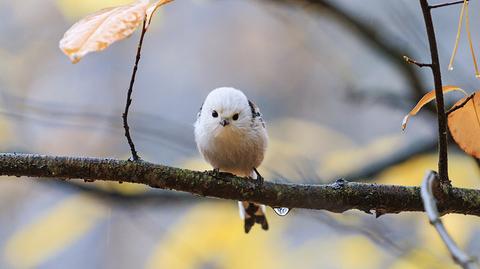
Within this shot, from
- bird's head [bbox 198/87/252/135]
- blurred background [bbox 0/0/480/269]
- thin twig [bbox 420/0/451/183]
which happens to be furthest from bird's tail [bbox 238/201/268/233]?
thin twig [bbox 420/0/451/183]

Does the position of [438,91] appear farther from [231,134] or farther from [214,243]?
[214,243]

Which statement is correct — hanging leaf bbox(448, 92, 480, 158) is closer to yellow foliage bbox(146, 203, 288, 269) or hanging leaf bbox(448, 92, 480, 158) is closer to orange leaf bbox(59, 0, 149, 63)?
orange leaf bbox(59, 0, 149, 63)

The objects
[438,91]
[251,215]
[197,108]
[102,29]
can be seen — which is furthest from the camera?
[197,108]

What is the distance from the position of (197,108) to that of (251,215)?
1.52 meters

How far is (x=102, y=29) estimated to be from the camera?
21.5 inches

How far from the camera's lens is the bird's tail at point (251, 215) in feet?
4.15

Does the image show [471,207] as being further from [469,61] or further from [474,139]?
[469,61]

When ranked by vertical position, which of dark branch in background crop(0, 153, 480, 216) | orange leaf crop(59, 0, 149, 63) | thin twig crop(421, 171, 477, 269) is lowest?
dark branch in background crop(0, 153, 480, 216)

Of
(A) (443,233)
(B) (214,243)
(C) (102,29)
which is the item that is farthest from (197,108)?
(A) (443,233)

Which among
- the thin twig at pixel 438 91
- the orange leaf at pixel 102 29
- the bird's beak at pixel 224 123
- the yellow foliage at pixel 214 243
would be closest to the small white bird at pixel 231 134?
the bird's beak at pixel 224 123

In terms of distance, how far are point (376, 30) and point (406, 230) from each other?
0.56 metres

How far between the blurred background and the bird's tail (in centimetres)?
7

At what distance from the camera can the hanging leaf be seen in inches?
27.7

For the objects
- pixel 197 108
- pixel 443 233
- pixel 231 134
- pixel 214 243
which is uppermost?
pixel 443 233
